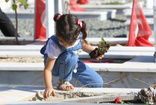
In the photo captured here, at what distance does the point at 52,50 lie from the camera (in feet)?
12.1

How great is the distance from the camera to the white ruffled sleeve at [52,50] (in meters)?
3.65

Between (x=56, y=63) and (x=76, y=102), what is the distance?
2.00 feet

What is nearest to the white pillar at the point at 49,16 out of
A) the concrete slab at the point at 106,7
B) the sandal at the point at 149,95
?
the sandal at the point at 149,95

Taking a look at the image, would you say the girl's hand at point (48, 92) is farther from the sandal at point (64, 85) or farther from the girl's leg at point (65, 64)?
the girl's leg at point (65, 64)

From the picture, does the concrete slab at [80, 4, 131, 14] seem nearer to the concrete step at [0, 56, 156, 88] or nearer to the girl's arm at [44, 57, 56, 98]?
the concrete step at [0, 56, 156, 88]

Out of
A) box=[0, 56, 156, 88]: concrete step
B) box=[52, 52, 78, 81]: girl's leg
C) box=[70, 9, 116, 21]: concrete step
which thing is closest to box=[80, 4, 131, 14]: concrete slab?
box=[70, 9, 116, 21]: concrete step

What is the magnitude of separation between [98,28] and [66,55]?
763cm

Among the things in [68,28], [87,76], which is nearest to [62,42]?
[68,28]

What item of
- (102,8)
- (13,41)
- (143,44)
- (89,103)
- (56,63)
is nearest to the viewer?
(89,103)

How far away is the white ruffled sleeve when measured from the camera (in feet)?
12.0

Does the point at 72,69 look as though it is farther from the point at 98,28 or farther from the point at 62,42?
the point at 98,28

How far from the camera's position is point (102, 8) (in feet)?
50.2

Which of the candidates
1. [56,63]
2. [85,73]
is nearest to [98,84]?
[85,73]

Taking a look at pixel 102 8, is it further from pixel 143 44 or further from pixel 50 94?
pixel 50 94
